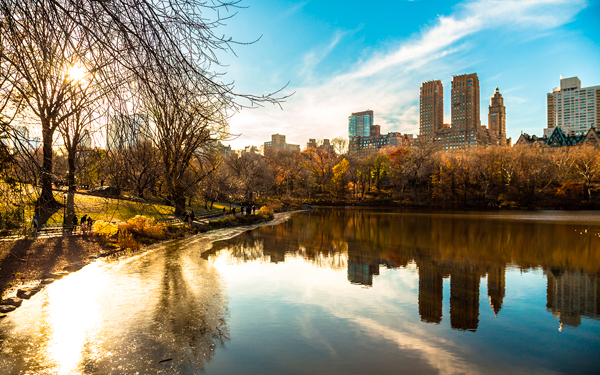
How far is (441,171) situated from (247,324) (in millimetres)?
57560

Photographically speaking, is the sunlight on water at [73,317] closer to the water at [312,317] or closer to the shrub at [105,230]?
the water at [312,317]

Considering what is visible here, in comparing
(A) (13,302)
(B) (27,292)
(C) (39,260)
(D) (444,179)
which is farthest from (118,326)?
(D) (444,179)

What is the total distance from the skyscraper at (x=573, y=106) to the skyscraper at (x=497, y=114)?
Result: 1074 inches

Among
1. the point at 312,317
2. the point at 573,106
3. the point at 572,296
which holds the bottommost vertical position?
the point at 572,296

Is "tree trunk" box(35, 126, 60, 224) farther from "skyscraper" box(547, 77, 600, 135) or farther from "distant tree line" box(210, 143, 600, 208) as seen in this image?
"skyscraper" box(547, 77, 600, 135)

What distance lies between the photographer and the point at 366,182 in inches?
2923

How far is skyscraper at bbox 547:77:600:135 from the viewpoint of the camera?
542ft

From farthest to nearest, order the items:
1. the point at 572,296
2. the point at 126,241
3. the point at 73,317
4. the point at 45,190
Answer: the point at 126,241
the point at 572,296
the point at 73,317
the point at 45,190

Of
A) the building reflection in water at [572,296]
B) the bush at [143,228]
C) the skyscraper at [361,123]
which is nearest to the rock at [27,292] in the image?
the bush at [143,228]

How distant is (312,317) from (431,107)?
168465 millimetres

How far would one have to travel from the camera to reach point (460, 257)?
1539 cm

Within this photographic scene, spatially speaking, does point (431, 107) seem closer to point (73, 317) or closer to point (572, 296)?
point (572, 296)

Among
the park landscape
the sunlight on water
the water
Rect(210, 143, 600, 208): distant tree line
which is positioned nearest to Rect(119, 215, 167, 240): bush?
the park landscape

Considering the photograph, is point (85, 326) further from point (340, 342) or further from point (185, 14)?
point (185, 14)
